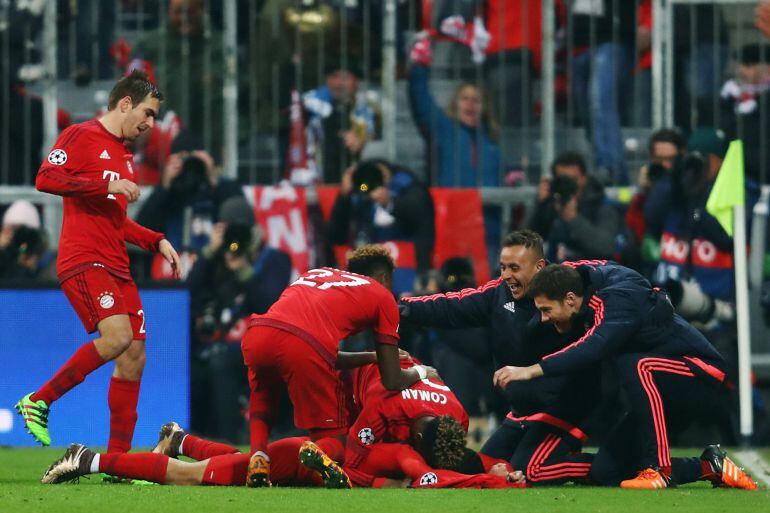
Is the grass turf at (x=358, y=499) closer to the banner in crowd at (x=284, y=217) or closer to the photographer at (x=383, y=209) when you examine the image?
the photographer at (x=383, y=209)

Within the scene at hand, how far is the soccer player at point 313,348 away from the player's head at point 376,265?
488 millimetres

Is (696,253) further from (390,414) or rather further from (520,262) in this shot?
(390,414)

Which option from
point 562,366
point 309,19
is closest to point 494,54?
point 309,19

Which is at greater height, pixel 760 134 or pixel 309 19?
pixel 309 19

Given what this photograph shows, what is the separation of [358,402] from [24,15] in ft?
18.0

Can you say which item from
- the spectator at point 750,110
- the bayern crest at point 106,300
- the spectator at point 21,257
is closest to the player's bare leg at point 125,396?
the bayern crest at point 106,300

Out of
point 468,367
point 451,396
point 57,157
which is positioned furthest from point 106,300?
point 468,367

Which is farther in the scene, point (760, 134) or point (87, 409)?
point (760, 134)

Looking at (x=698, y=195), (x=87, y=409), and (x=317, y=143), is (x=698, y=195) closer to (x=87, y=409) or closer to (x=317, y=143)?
(x=317, y=143)

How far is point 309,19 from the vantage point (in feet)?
42.7

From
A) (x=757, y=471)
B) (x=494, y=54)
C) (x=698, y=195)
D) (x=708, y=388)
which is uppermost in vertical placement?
(x=494, y=54)

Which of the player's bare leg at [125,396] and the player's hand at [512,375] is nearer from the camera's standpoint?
the player's hand at [512,375]

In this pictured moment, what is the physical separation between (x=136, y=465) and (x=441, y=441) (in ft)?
5.18

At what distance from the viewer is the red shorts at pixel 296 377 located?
27.1ft
